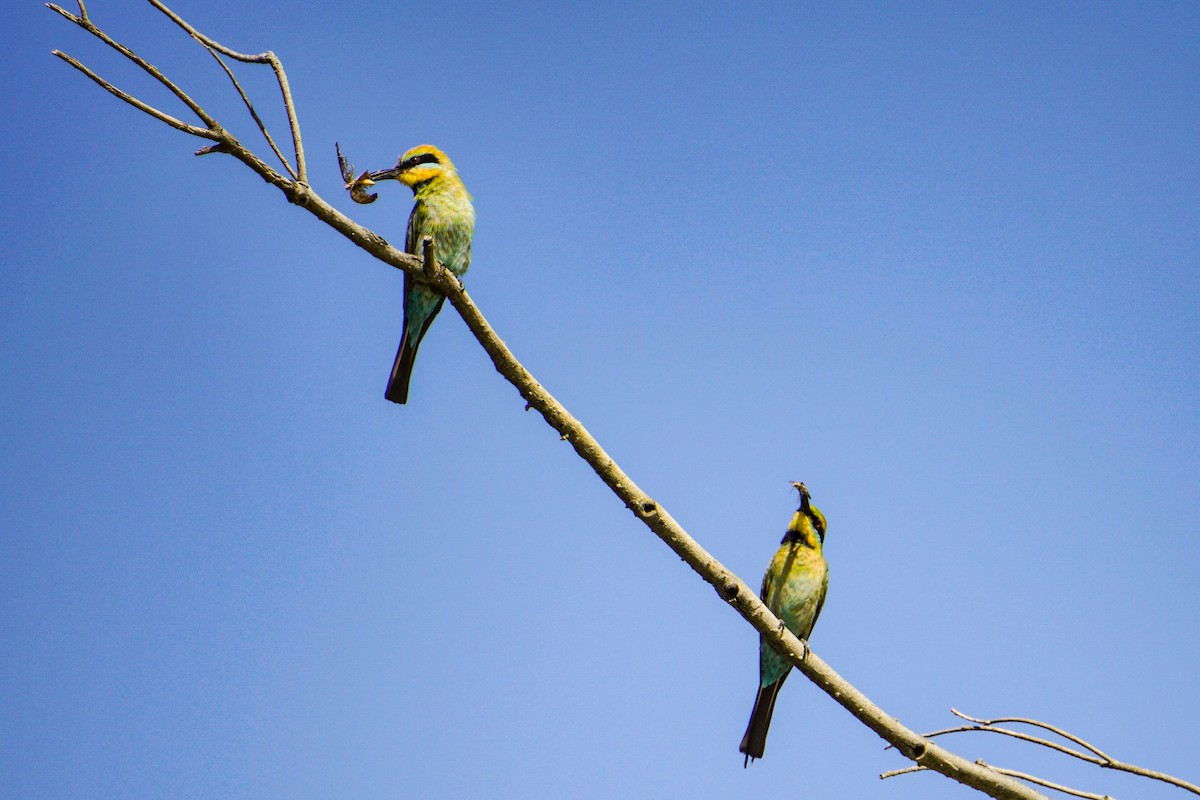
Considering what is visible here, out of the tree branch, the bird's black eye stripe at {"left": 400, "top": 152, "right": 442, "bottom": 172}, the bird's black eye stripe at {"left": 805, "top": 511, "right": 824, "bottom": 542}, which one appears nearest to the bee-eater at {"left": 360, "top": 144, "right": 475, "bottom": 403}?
the bird's black eye stripe at {"left": 400, "top": 152, "right": 442, "bottom": 172}

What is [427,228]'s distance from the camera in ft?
14.3

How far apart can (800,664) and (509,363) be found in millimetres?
1224

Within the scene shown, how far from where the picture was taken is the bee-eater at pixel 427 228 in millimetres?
4012

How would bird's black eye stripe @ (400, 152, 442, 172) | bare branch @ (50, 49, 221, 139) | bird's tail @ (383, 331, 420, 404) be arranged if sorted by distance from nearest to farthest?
bare branch @ (50, 49, 221, 139) → bird's tail @ (383, 331, 420, 404) → bird's black eye stripe @ (400, 152, 442, 172)

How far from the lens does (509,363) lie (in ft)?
8.39

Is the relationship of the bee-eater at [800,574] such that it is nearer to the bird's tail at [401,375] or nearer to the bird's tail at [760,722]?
the bird's tail at [760,722]

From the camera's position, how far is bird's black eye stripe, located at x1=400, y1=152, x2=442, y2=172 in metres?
4.59

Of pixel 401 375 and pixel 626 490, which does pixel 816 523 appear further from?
pixel 626 490

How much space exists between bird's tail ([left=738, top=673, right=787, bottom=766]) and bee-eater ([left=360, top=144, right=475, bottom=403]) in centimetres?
204

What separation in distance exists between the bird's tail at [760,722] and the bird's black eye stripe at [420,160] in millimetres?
2902

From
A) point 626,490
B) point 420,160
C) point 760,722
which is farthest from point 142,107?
point 760,722

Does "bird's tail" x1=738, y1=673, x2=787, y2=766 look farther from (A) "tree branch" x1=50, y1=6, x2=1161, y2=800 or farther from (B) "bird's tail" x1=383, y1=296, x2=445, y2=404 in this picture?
(B) "bird's tail" x1=383, y1=296, x2=445, y2=404

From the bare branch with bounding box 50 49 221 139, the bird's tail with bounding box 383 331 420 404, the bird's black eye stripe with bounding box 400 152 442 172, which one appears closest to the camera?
the bare branch with bounding box 50 49 221 139

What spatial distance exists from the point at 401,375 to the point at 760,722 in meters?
2.16
